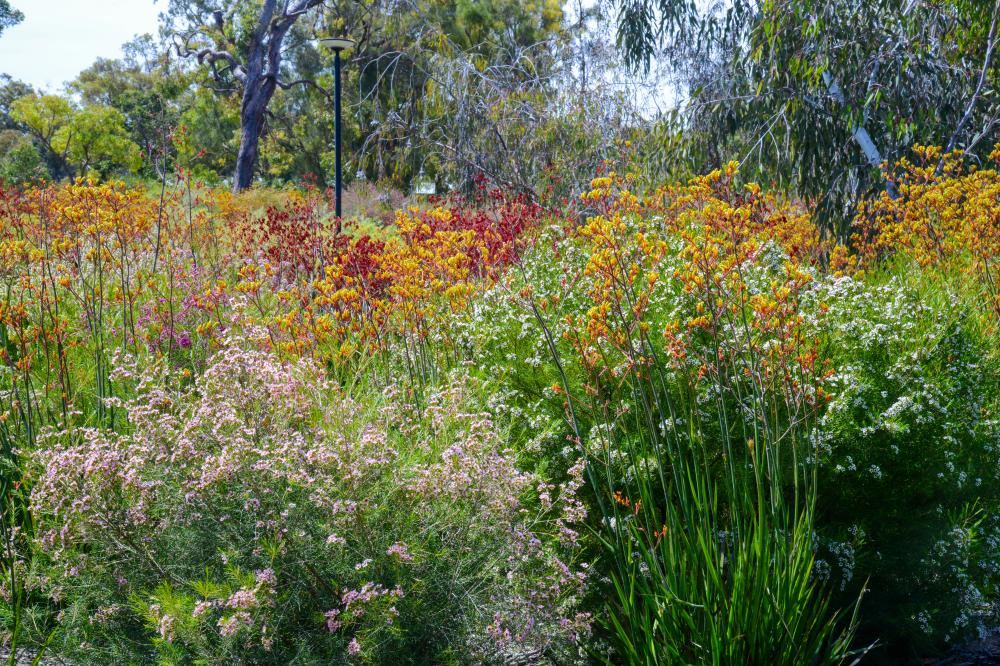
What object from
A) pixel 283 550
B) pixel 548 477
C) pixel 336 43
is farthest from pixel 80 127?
pixel 283 550

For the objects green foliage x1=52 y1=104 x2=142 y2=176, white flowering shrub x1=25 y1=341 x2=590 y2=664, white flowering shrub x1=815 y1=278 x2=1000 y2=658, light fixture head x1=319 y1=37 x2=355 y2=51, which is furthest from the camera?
green foliage x1=52 y1=104 x2=142 y2=176

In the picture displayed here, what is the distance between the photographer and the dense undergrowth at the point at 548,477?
227 centimetres

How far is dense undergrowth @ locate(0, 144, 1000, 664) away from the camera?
7.45ft

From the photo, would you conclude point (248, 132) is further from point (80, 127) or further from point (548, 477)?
point (548, 477)

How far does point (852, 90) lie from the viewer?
8109 mm

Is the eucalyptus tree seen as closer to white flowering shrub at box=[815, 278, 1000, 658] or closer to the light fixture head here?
white flowering shrub at box=[815, 278, 1000, 658]

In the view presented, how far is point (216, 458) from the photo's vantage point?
7.63 ft

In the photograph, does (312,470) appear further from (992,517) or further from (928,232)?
(928,232)

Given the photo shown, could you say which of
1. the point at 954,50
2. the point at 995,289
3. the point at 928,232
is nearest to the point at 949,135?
the point at 954,50

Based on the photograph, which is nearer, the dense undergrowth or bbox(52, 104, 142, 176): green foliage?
the dense undergrowth

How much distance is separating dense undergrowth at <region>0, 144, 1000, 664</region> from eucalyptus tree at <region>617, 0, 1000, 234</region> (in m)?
3.86

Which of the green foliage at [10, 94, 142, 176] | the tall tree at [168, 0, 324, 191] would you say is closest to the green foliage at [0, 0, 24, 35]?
the green foliage at [10, 94, 142, 176]

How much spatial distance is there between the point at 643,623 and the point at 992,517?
1935mm

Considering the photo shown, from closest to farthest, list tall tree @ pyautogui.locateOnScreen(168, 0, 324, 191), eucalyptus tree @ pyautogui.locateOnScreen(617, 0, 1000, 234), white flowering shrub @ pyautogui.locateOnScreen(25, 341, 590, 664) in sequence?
white flowering shrub @ pyautogui.locateOnScreen(25, 341, 590, 664) < eucalyptus tree @ pyautogui.locateOnScreen(617, 0, 1000, 234) < tall tree @ pyautogui.locateOnScreen(168, 0, 324, 191)
